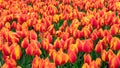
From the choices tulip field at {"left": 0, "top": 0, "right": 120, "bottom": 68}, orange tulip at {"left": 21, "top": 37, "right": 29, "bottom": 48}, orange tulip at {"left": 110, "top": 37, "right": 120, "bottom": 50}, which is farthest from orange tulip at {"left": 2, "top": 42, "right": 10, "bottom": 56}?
orange tulip at {"left": 110, "top": 37, "right": 120, "bottom": 50}

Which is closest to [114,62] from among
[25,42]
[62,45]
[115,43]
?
[115,43]

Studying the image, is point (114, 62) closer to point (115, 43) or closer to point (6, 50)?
point (115, 43)

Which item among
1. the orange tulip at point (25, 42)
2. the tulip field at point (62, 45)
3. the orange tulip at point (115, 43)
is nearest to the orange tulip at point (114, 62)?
the tulip field at point (62, 45)

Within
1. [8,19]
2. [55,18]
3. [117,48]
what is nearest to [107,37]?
[117,48]

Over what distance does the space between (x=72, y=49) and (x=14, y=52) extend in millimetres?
619

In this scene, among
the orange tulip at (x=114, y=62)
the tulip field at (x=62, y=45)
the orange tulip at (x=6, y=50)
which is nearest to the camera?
the orange tulip at (x=114, y=62)

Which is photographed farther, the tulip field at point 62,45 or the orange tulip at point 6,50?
the orange tulip at point 6,50

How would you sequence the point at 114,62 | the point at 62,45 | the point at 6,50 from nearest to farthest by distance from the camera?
the point at 114,62, the point at 6,50, the point at 62,45

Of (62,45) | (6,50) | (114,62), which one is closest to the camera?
(114,62)

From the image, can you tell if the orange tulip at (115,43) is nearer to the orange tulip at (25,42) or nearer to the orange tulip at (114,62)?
the orange tulip at (114,62)

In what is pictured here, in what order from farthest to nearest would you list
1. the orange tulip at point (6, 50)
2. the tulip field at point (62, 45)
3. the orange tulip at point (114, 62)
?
the orange tulip at point (6, 50) → the tulip field at point (62, 45) → the orange tulip at point (114, 62)

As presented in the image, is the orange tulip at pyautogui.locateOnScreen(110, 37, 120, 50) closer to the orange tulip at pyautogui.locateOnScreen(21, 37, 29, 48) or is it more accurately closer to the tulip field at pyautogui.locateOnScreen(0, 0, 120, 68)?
the tulip field at pyautogui.locateOnScreen(0, 0, 120, 68)

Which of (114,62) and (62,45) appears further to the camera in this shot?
(62,45)

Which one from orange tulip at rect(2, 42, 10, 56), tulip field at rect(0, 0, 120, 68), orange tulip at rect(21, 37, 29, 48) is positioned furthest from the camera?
orange tulip at rect(21, 37, 29, 48)
